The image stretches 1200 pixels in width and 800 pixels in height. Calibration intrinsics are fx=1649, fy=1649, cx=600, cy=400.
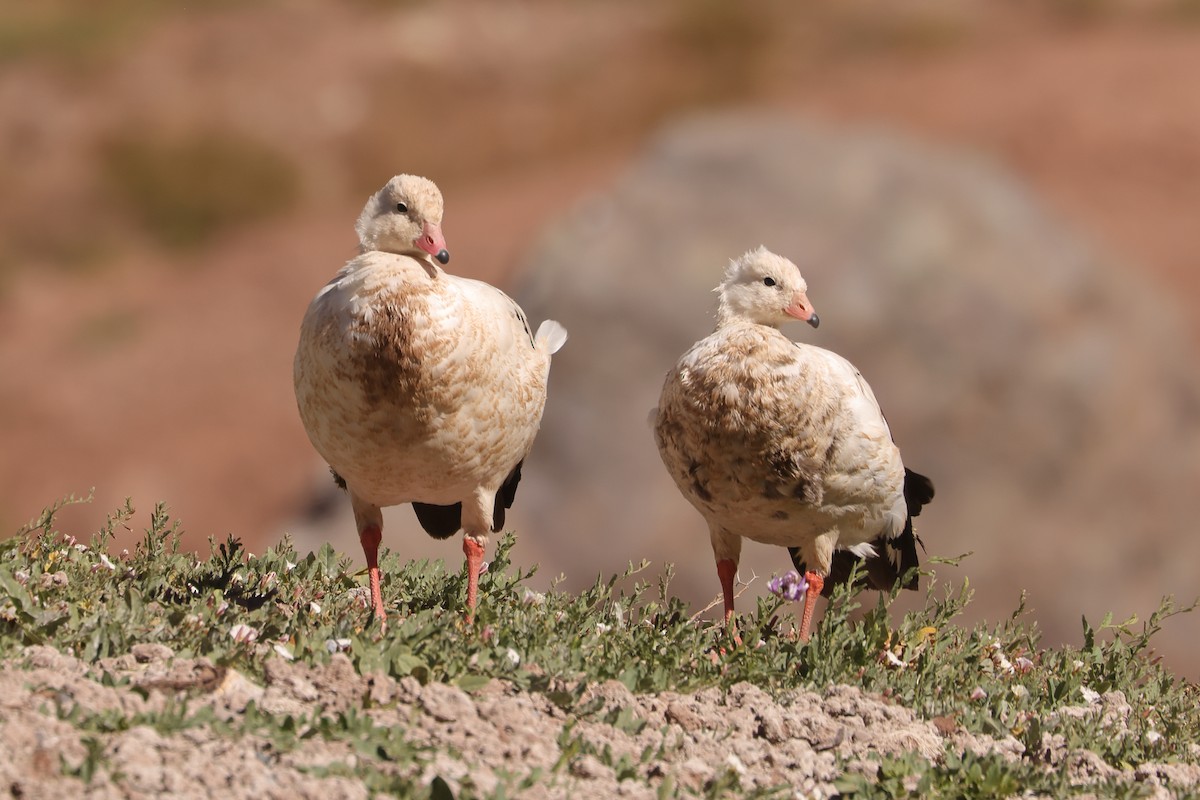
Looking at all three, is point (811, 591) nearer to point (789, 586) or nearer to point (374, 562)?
point (789, 586)

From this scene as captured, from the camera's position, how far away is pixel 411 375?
5891mm

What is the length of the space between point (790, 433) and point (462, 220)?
16.6 metres

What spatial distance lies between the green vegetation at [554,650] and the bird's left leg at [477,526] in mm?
144

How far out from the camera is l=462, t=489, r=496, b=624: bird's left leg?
21.0ft

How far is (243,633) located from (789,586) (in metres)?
2.19

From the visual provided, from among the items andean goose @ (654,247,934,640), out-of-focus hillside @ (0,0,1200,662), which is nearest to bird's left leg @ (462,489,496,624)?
andean goose @ (654,247,934,640)

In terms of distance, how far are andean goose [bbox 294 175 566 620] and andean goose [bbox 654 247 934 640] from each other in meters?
0.68

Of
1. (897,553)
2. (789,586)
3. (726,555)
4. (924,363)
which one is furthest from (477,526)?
(924,363)

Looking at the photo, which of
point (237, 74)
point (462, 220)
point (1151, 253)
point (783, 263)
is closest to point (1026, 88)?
point (1151, 253)

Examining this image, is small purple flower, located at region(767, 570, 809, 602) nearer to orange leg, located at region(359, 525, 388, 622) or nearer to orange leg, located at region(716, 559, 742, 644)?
orange leg, located at region(716, 559, 742, 644)

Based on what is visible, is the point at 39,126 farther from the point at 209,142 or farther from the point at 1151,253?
the point at 1151,253

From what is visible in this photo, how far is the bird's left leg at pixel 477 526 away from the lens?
21.0 ft

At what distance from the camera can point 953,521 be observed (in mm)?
13578

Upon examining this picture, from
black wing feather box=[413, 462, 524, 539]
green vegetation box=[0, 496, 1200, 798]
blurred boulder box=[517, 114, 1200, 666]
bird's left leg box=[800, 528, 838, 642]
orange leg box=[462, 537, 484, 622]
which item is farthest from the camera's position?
blurred boulder box=[517, 114, 1200, 666]
